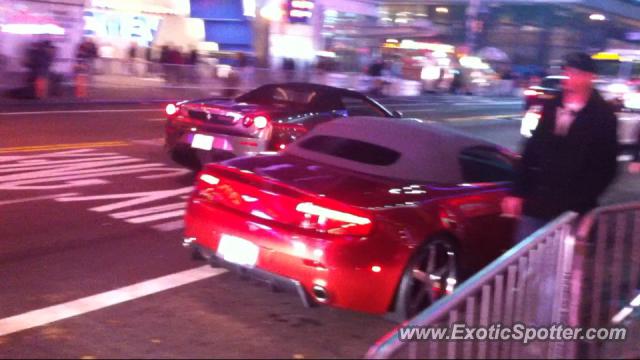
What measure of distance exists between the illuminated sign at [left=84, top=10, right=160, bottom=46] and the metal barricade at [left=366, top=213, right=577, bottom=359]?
2945cm

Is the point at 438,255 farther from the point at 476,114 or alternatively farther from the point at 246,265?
the point at 476,114

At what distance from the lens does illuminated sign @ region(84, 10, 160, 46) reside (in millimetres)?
32094

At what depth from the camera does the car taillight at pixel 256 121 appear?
388 inches

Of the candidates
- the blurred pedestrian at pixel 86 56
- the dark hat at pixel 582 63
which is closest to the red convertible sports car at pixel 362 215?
the dark hat at pixel 582 63

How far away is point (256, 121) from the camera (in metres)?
9.85

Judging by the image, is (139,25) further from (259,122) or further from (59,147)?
(259,122)

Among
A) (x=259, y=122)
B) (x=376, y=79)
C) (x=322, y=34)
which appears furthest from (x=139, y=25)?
(x=259, y=122)

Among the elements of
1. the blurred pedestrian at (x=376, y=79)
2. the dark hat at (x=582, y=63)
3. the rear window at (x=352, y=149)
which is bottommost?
the blurred pedestrian at (x=376, y=79)

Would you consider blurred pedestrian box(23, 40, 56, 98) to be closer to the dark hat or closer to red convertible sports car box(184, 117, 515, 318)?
red convertible sports car box(184, 117, 515, 318)

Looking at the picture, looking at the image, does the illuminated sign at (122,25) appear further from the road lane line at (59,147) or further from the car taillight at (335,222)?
the car taillight at (335,222)

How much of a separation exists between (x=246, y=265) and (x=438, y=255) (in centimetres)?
137

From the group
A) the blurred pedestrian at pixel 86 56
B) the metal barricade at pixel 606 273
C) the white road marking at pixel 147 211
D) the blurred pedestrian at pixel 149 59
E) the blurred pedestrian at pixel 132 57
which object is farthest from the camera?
the blurred pedestrian at pixel 149 59

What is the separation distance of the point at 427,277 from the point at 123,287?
229 cm

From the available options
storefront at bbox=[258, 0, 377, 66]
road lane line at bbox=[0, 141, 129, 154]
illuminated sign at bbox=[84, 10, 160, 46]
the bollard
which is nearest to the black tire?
road lane line at bbox=[0, 141, 129, 154]
